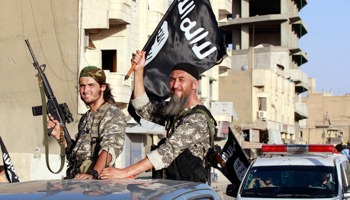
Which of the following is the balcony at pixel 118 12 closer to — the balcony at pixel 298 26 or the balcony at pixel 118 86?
the balcony at pixel 118 86

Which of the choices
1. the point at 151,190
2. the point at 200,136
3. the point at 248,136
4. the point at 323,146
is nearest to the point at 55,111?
the point at 200,136

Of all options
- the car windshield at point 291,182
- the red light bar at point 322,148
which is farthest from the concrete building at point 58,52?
the car windshield at point 291,182

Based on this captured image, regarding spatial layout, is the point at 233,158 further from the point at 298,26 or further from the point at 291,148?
the point at 298,26

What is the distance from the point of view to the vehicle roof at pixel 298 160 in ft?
36.5

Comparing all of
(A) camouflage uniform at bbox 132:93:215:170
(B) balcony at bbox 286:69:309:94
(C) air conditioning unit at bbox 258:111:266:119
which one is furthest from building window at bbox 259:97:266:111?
(A) camouflage uniform at bbox 132:93:215:170

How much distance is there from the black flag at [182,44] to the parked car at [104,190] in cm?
284

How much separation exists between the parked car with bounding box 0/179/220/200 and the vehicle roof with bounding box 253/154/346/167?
7273 millimetres

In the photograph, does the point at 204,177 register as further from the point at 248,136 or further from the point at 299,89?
the point at 299,89

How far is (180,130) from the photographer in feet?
16.9

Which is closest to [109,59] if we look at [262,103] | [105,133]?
[105,133]

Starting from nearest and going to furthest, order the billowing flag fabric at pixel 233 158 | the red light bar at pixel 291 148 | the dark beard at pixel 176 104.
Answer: the dark beard at pixel 176 104
the billowing flag fabric at pixel 233 158
the red light bar at pixel 291 148

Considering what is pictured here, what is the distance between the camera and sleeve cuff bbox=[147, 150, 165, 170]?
486cm

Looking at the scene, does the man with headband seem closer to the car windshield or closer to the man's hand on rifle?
the man's hand on rifle

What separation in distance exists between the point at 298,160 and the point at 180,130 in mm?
6599
